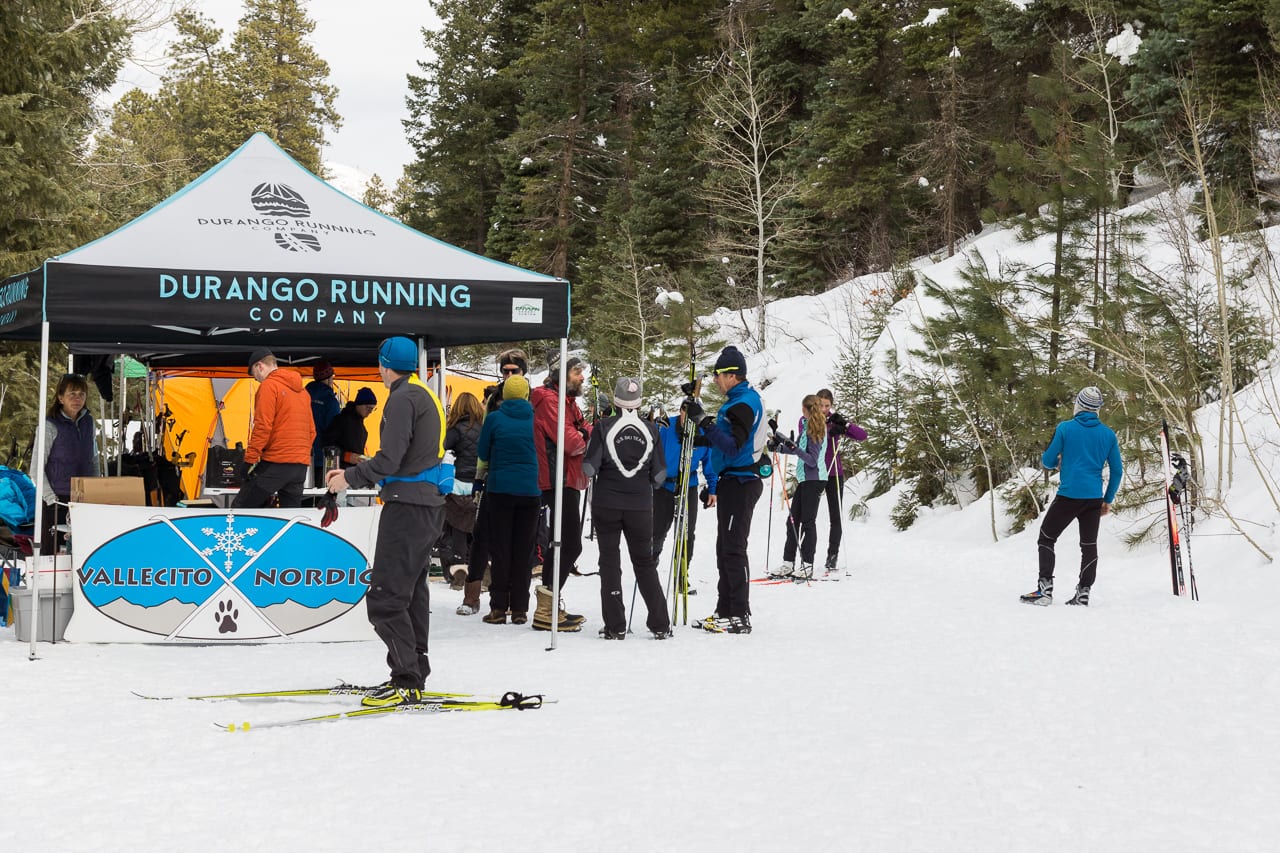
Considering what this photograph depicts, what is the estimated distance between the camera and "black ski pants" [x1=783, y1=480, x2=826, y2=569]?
11.6 metres

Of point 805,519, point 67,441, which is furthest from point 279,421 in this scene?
point 805,519

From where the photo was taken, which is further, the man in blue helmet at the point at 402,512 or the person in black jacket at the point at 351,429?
the person in black jacket at the point at 351,429

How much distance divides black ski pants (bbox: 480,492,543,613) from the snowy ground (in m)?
0.29

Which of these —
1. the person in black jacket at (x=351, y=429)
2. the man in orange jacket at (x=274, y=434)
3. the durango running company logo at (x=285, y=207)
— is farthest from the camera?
the person in black jacket at (x=351, y=429)

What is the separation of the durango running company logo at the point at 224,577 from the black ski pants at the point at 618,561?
160cm

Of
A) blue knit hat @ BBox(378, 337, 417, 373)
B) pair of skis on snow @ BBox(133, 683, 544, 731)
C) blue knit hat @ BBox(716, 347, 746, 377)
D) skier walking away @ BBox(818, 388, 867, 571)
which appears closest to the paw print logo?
pair of skis on snow @ BBox(133, 683, 544, 731)

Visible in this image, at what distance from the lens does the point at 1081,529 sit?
393 inches


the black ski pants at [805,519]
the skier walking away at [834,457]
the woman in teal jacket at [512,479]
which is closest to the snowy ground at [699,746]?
the woman in teal jacket at [512,479]

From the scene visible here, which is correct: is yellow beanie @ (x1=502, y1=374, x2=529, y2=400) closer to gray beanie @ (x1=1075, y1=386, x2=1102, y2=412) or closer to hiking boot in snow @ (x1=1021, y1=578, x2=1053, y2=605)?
hiking boot in snow @ (x1=1021, y1=578, x2=1053, y2=605)

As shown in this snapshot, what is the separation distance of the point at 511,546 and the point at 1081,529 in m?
4.76

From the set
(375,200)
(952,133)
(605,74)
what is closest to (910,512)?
(952,133)

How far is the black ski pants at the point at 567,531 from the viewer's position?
30.4 feet

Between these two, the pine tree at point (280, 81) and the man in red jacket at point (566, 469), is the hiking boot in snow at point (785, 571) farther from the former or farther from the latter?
the pine tree at point (280, 81)

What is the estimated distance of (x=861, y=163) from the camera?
35.2 metres
